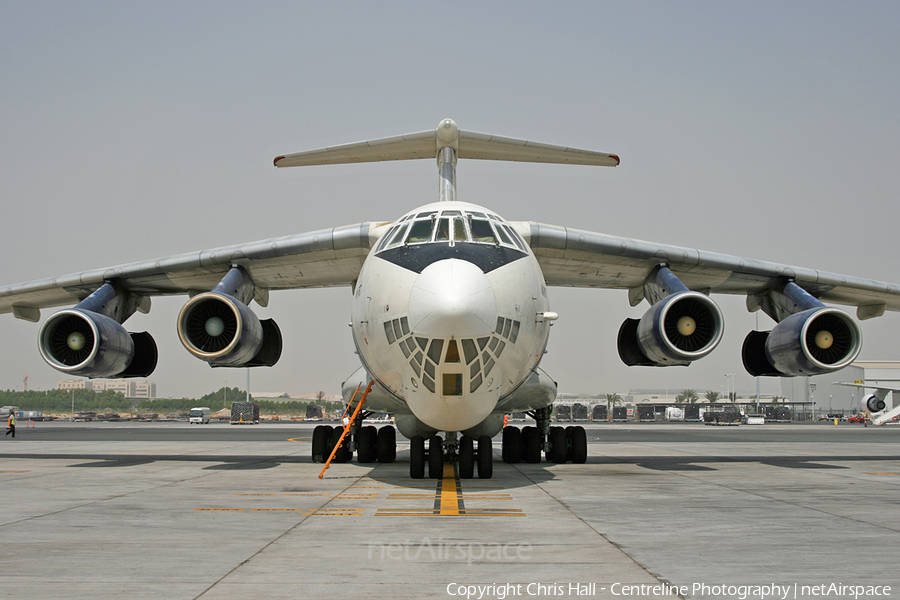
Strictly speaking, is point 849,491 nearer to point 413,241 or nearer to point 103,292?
point 413,241

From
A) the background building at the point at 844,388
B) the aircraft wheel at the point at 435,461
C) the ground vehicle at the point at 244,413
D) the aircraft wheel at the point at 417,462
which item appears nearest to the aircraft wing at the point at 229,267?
the aircraft wheel at the point at 417,462

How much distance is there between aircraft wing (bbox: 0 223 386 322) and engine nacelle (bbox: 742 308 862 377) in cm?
670

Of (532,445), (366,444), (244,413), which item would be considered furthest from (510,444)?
(244,413)

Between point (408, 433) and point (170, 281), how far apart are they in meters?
5.49

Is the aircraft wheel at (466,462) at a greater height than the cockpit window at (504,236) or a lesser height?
lesser

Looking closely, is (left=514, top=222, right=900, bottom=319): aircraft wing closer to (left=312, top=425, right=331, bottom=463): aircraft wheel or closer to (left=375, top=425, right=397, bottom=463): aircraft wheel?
(left=375, top=425, right=397, bottom=463): aircraft wheel

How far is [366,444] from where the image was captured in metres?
12.2

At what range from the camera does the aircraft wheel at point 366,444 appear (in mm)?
12164

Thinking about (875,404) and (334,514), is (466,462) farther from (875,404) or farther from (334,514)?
(875,404)

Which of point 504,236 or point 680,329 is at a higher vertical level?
point 504,236

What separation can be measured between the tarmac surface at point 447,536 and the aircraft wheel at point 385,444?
2.11 meters

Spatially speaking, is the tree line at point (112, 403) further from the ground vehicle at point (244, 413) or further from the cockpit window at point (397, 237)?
the cockpit window at point (397, 237)

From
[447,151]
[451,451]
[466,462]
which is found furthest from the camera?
[447,151]

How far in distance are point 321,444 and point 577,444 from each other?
172 inches
